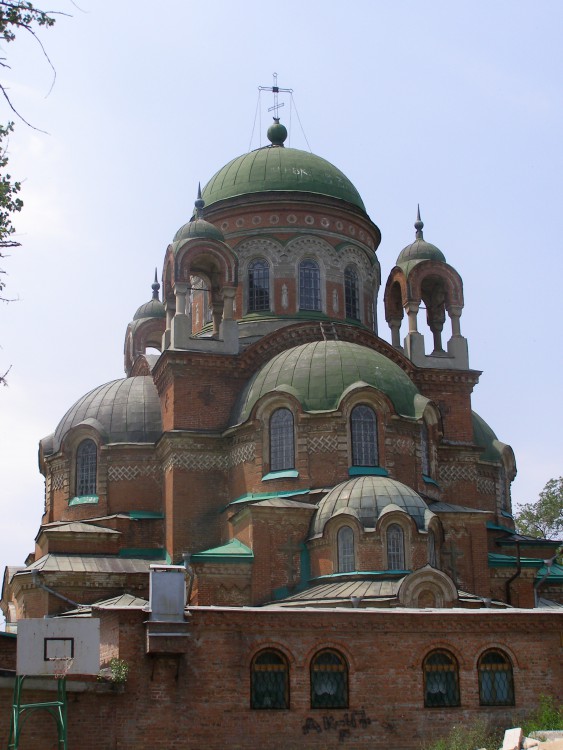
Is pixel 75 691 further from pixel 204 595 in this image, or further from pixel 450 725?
pixel 204 595

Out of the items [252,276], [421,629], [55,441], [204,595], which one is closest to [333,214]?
[252,276]

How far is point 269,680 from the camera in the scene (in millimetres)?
19719

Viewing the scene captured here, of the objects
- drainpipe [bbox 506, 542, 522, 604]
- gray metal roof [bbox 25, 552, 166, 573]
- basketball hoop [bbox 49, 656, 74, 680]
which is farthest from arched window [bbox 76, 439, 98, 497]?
basketball hoop [bbox 49, 656, 74, 680]

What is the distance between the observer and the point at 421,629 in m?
20.4

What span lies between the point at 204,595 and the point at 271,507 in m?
2.51

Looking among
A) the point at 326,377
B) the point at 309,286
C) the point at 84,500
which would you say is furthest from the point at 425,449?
the point at 84,500

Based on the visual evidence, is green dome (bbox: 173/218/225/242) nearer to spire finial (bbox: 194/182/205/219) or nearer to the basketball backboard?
spire finial (bbox: 194/182/205/219)

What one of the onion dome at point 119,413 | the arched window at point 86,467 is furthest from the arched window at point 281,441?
the arched window at point 86,467

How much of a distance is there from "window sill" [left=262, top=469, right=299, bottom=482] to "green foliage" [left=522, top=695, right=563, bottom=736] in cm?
970

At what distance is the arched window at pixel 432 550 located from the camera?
2646 centimetres

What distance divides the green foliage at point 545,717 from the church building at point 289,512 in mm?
248

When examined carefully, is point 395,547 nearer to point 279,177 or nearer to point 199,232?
point 199,232

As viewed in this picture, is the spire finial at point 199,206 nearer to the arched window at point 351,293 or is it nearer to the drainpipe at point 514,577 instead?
the arched window at point 351,293

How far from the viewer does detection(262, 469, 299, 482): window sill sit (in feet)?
94.0
